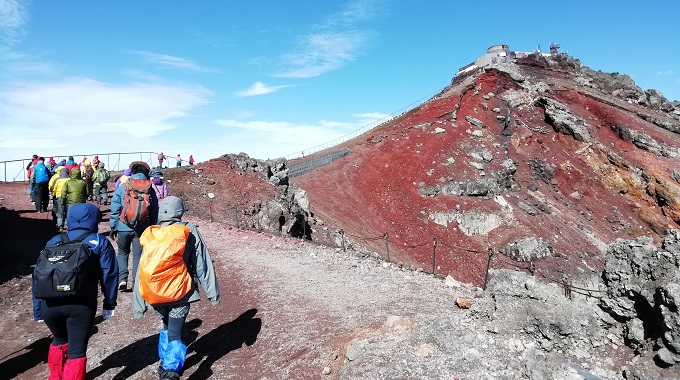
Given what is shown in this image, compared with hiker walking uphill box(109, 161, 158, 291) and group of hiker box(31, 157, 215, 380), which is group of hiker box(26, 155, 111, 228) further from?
group of hiker box(31, 157, 215, 380)

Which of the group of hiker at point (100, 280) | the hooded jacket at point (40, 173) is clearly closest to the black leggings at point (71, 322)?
the group of hiker at point (100, 280)

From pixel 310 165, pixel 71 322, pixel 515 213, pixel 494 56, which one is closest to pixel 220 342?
pixel 71 322

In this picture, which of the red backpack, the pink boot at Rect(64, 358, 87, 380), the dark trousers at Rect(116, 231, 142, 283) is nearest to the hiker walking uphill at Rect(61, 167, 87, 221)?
the dark trousers at Rect(116, 231, 142, 283)

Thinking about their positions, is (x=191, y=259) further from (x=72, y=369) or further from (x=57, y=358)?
(x=57, y=358)

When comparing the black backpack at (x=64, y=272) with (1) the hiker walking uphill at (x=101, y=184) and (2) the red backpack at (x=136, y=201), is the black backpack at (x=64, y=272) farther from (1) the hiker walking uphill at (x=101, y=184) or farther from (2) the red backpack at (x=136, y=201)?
(1) the hiker walking uphill at (x=101, y=184)

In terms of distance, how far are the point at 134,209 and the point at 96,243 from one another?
7.73 ft

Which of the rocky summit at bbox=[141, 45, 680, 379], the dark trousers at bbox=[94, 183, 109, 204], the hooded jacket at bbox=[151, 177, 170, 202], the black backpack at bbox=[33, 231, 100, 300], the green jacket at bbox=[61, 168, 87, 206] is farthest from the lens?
the dark trousers at bbox=[94, 183, 109, 204]

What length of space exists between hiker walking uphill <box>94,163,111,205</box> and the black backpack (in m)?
15.1

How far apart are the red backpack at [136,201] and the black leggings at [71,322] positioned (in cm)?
254

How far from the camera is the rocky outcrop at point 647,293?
5395mm

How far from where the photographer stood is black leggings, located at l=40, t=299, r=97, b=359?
439 centimetres

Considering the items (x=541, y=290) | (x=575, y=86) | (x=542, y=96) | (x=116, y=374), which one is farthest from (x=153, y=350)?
(x=575, y=86)

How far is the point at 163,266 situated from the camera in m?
4.52

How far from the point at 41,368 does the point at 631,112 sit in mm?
55545
